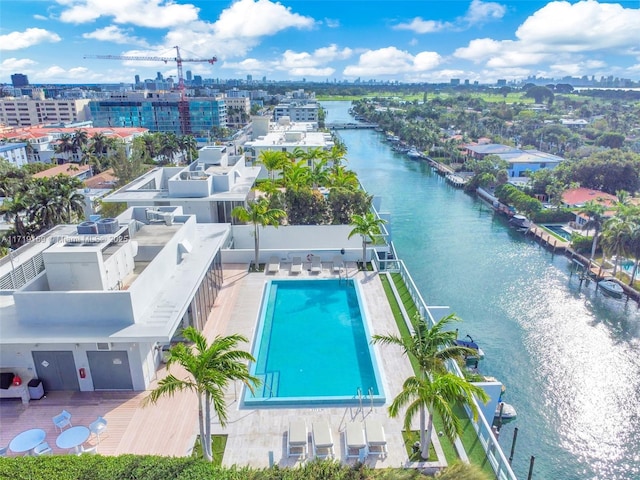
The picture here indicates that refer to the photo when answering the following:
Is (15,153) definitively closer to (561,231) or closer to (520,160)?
(561,231)

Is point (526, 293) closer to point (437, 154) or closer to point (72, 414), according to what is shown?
point (72, 414)

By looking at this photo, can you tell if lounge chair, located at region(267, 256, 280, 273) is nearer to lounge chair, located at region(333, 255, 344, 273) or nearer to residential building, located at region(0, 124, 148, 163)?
lounge chair, located at region(333, 255, 344, 273)

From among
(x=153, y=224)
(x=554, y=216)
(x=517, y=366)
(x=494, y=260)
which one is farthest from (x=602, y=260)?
(x=153, y=224)

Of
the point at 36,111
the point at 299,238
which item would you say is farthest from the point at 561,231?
the point at 36,111

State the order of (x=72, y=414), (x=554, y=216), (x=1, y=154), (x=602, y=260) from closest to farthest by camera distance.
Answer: (x=72, y=414) < (x=602, y=260) < (x=554, y=216) < (x=1, y=154)

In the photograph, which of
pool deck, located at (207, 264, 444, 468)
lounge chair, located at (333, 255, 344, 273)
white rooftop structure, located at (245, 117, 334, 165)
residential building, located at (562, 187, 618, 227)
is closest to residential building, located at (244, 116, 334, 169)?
white rooftop structure, located at (245, 117, 334, 165)

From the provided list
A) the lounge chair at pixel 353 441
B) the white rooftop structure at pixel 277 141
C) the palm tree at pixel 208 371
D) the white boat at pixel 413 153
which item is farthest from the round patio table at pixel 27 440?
the white boat at pixel 413 153
